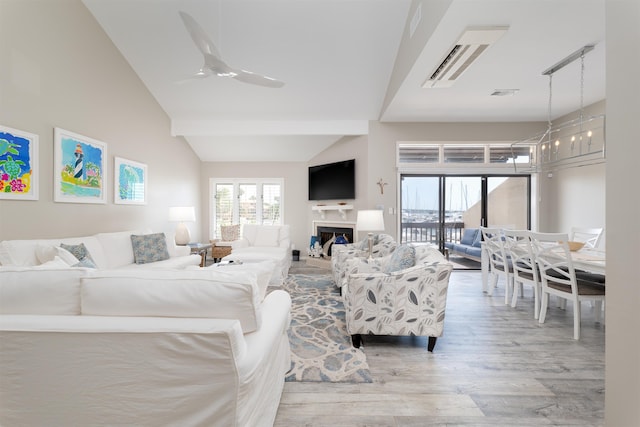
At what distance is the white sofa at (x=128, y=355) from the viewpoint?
1125 mm

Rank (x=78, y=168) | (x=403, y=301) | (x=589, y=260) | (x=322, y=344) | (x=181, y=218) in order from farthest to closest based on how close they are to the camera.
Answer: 1. (x=181, y=218)
2. (x=78, y=168)
3. (x=589, y=260)
4. (x=322, y=344)
5. (x=403, y=301)

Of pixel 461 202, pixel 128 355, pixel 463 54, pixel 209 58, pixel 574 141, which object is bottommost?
pixel 128 355

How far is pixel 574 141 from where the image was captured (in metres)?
4.35

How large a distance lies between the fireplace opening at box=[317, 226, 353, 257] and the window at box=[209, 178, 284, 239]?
1.24 metres

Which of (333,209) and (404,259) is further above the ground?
(333,209)

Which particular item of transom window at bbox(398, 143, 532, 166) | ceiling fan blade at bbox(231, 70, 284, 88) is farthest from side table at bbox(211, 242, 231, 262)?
transom window at bbox(398, 143, 532, 166)

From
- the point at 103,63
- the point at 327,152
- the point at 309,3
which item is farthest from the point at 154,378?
the point at 327,152

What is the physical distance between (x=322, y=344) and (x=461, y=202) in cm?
449

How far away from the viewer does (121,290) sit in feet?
4.12

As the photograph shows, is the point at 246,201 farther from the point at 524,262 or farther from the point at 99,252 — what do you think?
the point at 524,262

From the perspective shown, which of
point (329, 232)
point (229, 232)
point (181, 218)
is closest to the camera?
point (181, 218)

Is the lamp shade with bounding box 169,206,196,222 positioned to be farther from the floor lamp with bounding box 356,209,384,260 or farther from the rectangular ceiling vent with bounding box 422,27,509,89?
the rectangular ceiling vent with bounding box 422,27,509,89

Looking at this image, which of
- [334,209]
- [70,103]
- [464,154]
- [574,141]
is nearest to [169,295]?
[70,103]

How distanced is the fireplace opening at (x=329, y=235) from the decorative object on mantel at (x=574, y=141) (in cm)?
321
